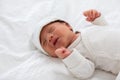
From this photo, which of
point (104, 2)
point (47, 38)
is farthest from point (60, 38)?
point (104, 2)

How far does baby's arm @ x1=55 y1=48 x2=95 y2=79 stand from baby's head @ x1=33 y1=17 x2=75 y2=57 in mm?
96

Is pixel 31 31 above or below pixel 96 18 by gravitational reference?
above

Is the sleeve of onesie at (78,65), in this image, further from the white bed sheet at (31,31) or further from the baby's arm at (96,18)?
the baby's arm at (96,18)

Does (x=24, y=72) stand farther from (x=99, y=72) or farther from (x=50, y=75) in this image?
(x=99, y=72)

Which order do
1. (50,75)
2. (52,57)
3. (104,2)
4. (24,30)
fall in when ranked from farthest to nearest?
(104,2) < (24,30) < (52,57) < (50,75)

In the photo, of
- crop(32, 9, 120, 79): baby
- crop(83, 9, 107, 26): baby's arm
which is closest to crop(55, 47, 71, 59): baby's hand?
crop(32, 9, 120, 79): baby

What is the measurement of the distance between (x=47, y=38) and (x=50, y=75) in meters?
0.18

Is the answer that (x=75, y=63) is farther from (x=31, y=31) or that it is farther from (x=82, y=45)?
(x=31, y=31)

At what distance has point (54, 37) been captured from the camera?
1312 millimetres

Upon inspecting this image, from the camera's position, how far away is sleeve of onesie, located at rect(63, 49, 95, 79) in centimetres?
121

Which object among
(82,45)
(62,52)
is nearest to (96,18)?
(82,45)

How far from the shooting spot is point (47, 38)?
1323mm

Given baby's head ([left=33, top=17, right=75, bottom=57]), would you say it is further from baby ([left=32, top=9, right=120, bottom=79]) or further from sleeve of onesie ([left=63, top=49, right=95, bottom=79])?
sleeve of onesie ([left=63, top=49, right=95, bottom=79])

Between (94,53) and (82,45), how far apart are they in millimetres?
78
